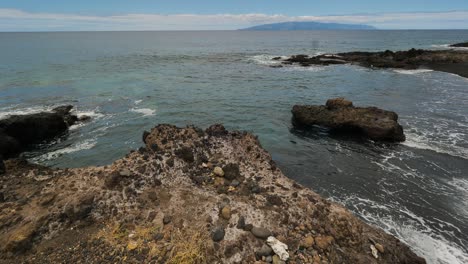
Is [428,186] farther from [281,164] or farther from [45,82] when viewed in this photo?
[45,82]

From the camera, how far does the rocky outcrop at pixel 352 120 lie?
18.0 meters

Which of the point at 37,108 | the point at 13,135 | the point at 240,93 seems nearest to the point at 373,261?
the point at 13,135

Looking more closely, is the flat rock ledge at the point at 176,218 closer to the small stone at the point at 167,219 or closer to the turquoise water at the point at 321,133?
the small stone at the point at 167,219

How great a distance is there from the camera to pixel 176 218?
7.83 meters

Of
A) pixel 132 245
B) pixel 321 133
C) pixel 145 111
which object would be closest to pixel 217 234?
pixel 132 245

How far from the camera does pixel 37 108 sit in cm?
2598

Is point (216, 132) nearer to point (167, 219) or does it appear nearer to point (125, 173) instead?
point (125, 173)

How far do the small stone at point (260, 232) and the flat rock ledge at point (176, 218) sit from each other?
0.09 feet

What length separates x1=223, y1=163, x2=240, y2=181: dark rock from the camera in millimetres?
9930

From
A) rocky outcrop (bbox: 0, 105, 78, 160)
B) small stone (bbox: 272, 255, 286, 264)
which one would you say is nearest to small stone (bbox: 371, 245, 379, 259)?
small stone (bbox: 272, 255, 286, 264)

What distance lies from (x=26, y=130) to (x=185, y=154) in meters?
15.3

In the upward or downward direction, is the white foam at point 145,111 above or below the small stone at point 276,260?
below

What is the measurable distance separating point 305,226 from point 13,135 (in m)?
20.2

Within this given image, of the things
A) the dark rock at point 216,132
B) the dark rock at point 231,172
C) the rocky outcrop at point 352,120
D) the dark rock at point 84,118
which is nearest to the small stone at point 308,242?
the dark rock at point 231,172
